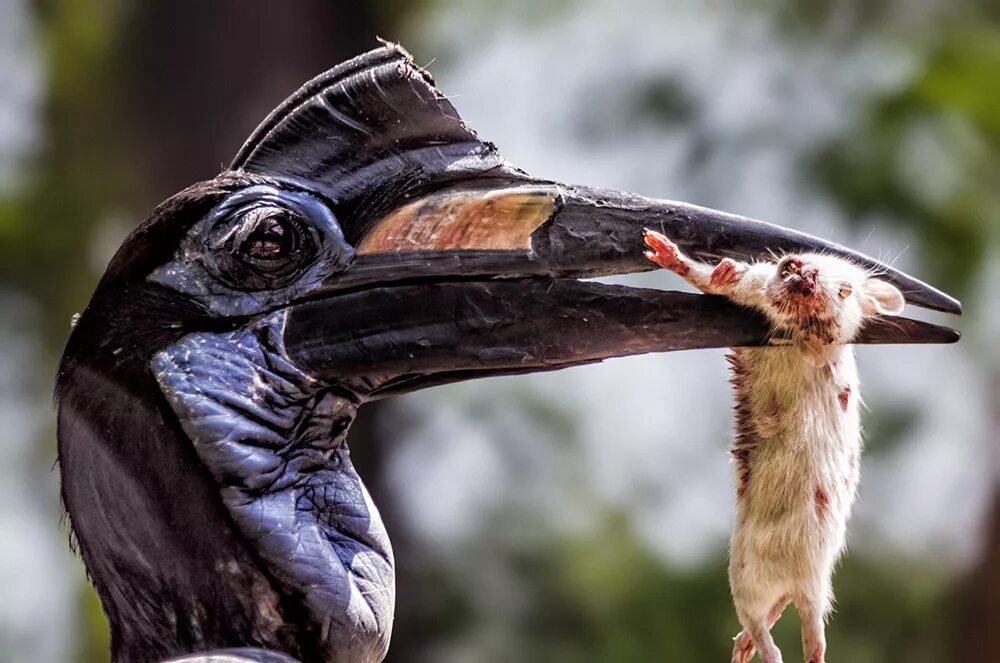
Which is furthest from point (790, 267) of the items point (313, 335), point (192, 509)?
point (192, 509)

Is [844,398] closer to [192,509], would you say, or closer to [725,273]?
[725,273]

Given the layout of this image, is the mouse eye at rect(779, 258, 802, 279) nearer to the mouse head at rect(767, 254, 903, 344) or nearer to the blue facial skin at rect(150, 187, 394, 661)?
the mouse head at rect(767, 254, 903, 344)

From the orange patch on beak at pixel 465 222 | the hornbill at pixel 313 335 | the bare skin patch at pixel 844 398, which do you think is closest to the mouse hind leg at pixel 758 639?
the bare skin patch at pixel 844 398

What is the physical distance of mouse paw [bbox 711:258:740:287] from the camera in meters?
2.00

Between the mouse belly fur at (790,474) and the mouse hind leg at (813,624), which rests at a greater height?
the mouse belly fur at (790,474)

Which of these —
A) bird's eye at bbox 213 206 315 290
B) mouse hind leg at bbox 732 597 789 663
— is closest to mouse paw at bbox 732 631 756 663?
mouse hind leg at bbox 732 597 789 663

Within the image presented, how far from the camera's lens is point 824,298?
2.01 meters

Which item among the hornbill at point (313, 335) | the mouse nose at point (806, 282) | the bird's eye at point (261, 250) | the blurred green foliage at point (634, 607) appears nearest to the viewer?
the mouse nose at point (806, 282)

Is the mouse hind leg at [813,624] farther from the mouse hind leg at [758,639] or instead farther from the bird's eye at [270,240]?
the bird's eye at [270,240]

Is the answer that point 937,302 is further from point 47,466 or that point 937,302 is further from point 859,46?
point 47,466

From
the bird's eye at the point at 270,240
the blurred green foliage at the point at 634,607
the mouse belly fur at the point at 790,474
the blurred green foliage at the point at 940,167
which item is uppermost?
the blurred green foliage at the point at 940,167

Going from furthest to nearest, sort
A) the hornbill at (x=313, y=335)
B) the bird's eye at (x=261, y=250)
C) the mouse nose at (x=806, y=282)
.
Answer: the bird's eye at (x=261, y=250) → the hornbill at (x=313, y=335) → the mouse nose at (x=806, y=282)

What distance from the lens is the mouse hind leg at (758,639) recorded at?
1997 millimetres

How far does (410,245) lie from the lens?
220 centimetres
